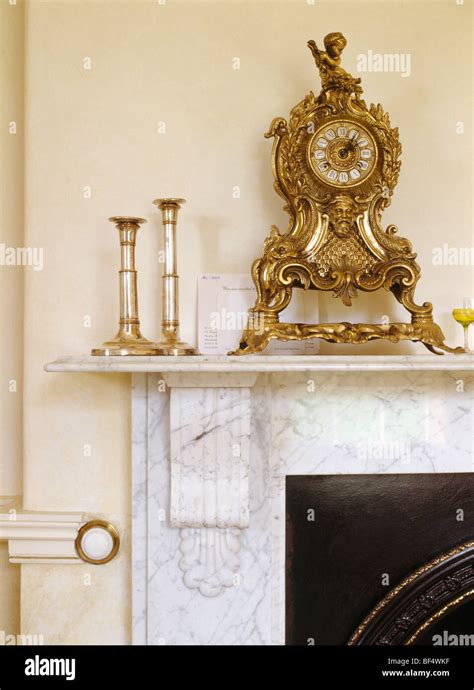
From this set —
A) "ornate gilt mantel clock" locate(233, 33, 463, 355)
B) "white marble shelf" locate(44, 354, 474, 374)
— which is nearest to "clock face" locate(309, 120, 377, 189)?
"ornate gilt mantel clock" locate(233, 33, 463, 355)

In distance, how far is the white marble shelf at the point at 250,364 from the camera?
4.95ft

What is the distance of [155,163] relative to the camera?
6.20 feet

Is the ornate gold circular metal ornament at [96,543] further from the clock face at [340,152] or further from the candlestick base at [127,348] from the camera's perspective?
the clock face at [340,152]

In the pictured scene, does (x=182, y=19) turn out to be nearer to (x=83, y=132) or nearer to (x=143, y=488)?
(x=83, y=132)

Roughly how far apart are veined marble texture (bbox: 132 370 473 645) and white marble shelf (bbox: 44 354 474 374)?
0.24 meters

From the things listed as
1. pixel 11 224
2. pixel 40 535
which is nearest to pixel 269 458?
pixel 40 535

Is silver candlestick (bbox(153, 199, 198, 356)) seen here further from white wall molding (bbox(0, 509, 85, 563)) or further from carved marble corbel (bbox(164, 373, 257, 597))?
white wall molding (bbox(0, 509, 85, 563))

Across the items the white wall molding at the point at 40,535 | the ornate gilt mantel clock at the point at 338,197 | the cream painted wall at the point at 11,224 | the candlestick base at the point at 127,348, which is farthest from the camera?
the cream painted wall at the point at 11,224

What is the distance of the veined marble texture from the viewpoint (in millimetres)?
1799

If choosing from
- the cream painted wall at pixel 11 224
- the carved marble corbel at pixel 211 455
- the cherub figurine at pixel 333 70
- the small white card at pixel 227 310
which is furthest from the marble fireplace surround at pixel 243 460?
the cherub figurine at pixel 333 70

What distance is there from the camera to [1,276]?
2.01m
